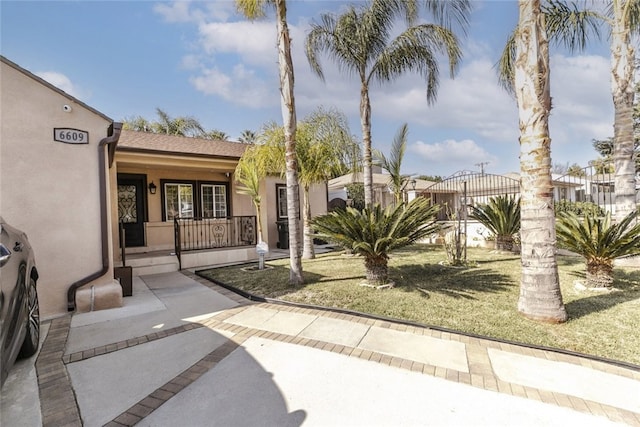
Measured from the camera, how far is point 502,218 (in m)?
10.2

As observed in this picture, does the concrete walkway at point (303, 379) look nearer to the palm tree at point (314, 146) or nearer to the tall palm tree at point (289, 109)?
the tall palm tree at point (289, 109)

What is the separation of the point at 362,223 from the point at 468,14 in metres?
5.52

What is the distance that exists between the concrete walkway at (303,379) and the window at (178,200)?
23.6 feet

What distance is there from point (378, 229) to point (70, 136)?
18.5 ft

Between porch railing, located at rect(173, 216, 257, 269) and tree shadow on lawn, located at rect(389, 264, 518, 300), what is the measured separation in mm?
5841

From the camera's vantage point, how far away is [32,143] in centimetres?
500

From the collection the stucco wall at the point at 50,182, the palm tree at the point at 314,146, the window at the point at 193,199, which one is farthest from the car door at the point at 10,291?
the window at the point at 193,199

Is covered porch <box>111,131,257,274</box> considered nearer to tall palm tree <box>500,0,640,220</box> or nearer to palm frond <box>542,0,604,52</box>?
palm frond <box>542,0,604,52</box>


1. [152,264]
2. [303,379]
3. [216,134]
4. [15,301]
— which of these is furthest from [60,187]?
[216,134]

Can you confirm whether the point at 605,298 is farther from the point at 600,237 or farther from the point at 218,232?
the point at 218,232

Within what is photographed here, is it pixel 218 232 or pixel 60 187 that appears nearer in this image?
pixel 60 187

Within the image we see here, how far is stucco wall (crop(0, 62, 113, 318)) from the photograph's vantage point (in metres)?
4.84

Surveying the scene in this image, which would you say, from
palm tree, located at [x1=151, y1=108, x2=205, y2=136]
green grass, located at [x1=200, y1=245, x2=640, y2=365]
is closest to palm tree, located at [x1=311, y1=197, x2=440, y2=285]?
green grass, located at [x1=200, y1=245, x2=640, y2=365]

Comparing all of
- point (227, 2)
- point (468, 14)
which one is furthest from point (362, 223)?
point (227, 2)
